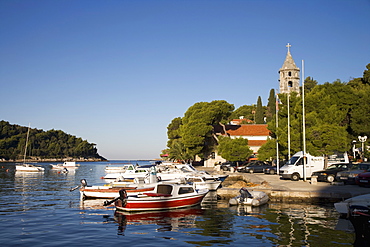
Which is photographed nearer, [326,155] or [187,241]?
[187,241]

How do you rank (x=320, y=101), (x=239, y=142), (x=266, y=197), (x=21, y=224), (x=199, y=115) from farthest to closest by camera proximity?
(x=199, y=115) → (x=239, y=142) → (x=320, y=101) → (x=266, y=197) → (x=21, y=224)

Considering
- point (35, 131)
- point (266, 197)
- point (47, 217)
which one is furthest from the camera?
point (35, 131)

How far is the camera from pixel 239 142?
53469 mm

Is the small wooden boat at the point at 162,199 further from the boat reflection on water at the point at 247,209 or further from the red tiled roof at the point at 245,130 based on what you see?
the red tiled roof at the point at 245,130

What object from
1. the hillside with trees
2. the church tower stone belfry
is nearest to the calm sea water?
the hillside with trees

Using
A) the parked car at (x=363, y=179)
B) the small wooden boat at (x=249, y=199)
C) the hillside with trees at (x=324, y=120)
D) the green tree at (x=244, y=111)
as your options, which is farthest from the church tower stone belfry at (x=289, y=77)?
the small wooden boat at (x=249, y=199)

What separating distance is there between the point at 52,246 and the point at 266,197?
14386mm

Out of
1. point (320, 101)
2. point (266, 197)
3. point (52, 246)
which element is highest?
point (320, 101)

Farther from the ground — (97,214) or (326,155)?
(326,155)

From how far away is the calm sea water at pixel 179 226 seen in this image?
15.1 metres

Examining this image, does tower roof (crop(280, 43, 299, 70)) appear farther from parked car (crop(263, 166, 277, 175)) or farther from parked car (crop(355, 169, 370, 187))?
parked car (crop(355, 169, 370, 187))

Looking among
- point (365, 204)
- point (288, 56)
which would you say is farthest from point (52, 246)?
point (288, 56)

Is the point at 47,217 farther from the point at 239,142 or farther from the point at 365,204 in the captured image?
the point at 239,142

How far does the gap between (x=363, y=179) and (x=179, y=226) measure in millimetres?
15602
